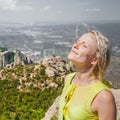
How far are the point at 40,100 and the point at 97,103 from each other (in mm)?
37084

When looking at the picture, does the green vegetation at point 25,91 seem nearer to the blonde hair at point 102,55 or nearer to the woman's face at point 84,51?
the woman's face at point 84,51

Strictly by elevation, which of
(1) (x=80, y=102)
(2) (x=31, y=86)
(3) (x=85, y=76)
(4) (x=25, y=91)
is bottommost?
(4) (x=25, y=91)

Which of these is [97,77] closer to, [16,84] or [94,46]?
[94,46]

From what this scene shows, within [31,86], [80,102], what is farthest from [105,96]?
[31,86]

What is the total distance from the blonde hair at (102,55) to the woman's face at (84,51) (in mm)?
54

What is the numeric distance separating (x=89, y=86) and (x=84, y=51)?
28cm

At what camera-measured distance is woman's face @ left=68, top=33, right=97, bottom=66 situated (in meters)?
2.51

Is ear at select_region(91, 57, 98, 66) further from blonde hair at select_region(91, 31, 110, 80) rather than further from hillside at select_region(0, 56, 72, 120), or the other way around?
hillside at select_region(0, 56, 72, 120)

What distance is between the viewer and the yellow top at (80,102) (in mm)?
2328

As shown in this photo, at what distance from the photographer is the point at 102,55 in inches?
95.0

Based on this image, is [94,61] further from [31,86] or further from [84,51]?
[31,86]

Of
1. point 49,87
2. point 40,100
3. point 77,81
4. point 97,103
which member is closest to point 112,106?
point 97,103

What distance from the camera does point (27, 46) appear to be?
174m

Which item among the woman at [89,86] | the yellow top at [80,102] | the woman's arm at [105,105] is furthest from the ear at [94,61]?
the woman's arm at [105,105]
